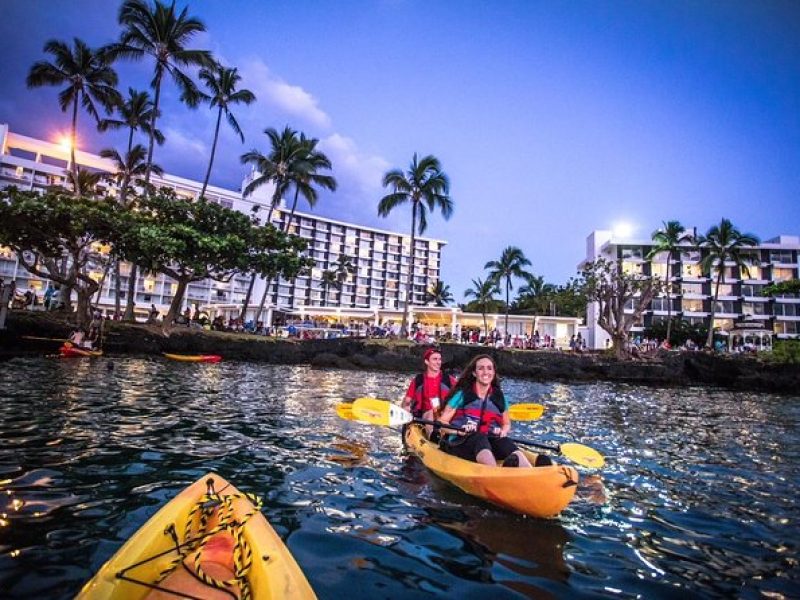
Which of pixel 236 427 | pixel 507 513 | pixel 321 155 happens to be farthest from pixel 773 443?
pixel 321 155

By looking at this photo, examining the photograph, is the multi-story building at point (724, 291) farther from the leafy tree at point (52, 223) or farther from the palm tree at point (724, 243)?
the leafy tree at point (52, 223)

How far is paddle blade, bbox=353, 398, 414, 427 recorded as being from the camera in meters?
7.46

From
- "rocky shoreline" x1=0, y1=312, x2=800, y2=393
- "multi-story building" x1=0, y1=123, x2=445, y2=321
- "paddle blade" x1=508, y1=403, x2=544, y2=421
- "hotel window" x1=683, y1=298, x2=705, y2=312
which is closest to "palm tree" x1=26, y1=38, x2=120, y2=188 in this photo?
"rocky shoreline" x1=0, y1=312, x2=800, y2=393

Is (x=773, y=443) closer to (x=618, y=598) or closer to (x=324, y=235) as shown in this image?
(x=618, y=598)

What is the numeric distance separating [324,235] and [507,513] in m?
107

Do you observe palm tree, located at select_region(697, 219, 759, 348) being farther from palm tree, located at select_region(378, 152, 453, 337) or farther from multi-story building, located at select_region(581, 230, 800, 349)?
palm tree, located at select_region(378, 152, 453, 337)

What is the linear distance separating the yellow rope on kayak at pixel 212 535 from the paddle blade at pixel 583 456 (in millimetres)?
4089

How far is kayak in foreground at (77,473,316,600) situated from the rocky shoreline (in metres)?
28.1

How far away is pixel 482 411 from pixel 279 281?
316 feet

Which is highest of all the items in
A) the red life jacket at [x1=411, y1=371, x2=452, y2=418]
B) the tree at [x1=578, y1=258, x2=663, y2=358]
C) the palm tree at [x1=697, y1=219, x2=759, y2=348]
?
the palm tree at [x1=697, y1=219, x2=759, y2=348]

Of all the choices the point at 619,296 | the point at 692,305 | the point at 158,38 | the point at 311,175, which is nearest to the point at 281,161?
the point at 311,175

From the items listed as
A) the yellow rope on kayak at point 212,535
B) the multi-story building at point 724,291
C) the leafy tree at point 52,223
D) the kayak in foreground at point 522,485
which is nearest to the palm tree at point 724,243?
the multi-story building at point 724,291

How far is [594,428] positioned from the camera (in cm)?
1190

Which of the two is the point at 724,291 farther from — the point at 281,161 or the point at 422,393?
the point at 422,393
